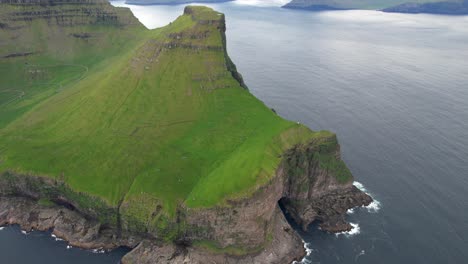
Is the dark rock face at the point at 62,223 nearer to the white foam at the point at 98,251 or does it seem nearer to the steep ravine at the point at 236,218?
the steep ravine at the point at 236,218

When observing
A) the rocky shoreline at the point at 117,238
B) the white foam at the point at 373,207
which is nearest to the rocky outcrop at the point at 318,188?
the white foam at the point at 373,207

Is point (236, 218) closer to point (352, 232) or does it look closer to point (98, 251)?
point (352, 232)

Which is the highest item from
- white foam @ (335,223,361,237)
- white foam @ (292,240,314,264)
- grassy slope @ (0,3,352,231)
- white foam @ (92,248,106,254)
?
grassy slope @ (0,3,352,231)

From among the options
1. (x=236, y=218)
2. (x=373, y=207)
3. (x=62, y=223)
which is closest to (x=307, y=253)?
(x=236, y=218)

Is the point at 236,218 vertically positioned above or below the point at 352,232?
above

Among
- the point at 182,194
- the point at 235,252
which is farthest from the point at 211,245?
the point at 182,194

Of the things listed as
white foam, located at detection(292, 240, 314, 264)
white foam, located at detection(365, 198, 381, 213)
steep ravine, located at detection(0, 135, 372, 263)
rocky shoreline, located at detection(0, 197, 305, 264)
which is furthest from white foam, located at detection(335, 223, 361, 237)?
rocky shoreline, located at detection(0, 197, 305, 264)

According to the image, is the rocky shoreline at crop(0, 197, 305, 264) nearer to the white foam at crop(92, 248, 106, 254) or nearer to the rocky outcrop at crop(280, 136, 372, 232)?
the white foam at crop(92, 248, 106, 254)

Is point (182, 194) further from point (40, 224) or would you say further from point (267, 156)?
point (40, 224)

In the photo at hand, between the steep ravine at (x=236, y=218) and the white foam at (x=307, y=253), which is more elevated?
the steep ravine at (x=236, y=218)
